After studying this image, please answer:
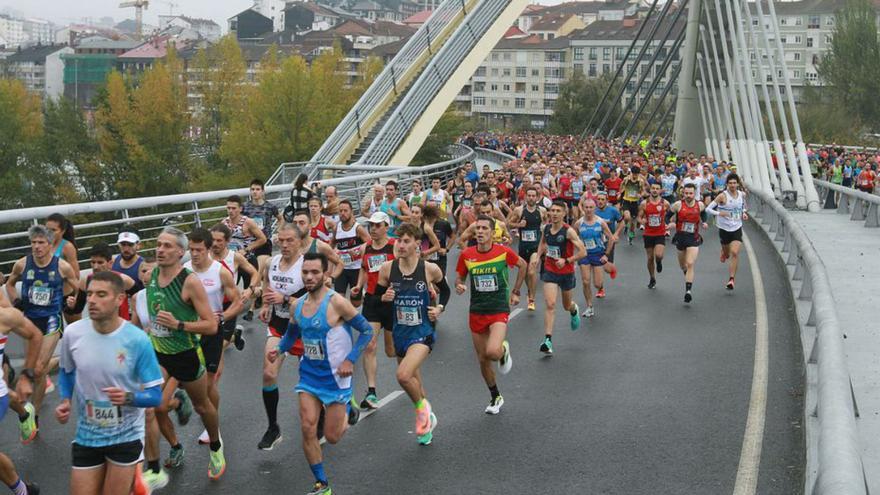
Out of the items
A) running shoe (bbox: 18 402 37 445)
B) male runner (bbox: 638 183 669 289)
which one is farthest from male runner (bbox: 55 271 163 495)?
male runner (bbox: 638 183 669 289)

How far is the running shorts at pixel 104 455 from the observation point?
20.4 ft

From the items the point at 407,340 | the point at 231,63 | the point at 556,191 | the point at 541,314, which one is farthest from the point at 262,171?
the point at 407,340

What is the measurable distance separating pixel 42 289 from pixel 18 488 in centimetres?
270

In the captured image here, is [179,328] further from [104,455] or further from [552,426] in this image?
[552,426]

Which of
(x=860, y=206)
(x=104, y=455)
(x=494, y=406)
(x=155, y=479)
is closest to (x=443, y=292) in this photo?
(x=494, y=406)

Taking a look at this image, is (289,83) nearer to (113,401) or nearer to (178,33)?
(113,401)

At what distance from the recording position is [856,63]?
8294 cm

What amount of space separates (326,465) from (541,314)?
24.3 feet

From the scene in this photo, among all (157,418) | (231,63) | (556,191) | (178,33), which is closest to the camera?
(157,418)

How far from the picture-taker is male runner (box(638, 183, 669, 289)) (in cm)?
1760

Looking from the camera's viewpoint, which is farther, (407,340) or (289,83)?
(289,83)

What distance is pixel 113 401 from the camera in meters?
6.14

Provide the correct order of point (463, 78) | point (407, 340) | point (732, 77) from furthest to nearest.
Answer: point (732, 77)
point (463, 78)
point (407, 340)

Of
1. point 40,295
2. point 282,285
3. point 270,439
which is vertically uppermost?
point 282,285
